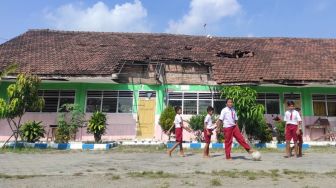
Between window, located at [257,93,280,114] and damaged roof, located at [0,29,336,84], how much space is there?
118cm

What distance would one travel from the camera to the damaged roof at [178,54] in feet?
58.2

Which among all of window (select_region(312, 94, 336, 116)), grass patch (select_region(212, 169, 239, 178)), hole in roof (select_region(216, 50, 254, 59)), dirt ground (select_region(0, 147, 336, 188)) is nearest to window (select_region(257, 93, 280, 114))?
window (select_region(312, 94, 336, 116))

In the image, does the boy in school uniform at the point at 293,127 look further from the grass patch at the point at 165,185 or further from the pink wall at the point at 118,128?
the pink wall at the point at 118,128

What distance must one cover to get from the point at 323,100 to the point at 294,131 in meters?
8.83

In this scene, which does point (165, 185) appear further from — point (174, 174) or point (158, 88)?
point (158, 88)

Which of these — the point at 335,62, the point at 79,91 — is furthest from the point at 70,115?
the point at 335,62

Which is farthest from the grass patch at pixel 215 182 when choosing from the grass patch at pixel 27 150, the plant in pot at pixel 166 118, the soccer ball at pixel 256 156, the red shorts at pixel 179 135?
the plant in pot at pixel 166 118

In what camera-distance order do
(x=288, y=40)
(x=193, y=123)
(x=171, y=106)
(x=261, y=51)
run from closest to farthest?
(x=193, y=123) < (x=171, y=106) < (x=261, y=51) < (x=288, y=40)

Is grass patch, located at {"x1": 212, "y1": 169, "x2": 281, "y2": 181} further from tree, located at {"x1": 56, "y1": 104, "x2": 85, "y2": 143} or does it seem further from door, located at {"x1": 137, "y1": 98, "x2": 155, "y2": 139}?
door, located at {"x1": 137, "y1": 98, "x2": 155, "y2": 139}

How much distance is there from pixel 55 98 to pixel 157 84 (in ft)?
15.8

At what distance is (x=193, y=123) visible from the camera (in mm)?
16484

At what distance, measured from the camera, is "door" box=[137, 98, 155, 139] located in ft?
59.1

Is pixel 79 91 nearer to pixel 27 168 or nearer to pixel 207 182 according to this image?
pixel 27 168

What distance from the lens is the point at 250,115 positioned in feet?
50.0
